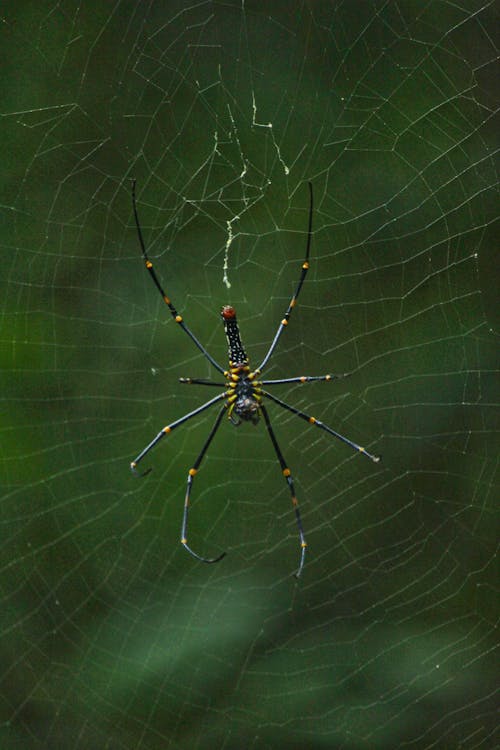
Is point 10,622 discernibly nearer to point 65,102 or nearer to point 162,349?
point 162,349

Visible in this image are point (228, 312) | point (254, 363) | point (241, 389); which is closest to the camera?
point (228, 312)

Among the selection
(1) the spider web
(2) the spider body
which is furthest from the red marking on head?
(1) the spider web

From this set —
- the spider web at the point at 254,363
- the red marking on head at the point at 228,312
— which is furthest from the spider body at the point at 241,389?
the spider web at the point at 254,363

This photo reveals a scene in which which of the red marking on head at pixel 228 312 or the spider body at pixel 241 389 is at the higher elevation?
the red marking on head at pixel 228 312

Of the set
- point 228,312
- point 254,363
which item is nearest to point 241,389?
point 228,312

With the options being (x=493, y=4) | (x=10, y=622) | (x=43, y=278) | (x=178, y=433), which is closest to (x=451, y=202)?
(x=493, y=4)

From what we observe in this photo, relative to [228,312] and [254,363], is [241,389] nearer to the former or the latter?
[228,312]

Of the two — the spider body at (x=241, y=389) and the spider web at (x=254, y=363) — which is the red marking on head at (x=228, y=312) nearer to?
the spider body at (x=241, y=389)

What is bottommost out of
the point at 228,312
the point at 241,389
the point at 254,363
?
the point at 241,389

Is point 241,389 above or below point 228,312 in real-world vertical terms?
below
